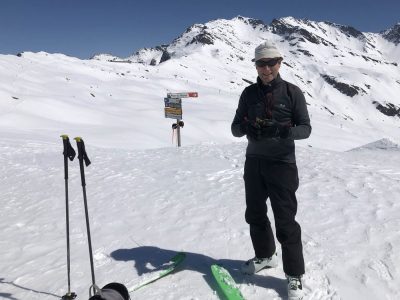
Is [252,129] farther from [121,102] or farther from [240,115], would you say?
[121,102]

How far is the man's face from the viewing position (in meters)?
3.77

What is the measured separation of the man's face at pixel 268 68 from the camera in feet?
12.4

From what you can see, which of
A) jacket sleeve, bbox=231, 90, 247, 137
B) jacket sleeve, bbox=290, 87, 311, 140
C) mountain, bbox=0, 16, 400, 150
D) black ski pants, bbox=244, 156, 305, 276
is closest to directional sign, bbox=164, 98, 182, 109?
mountain, bbox=0, 16, 400, 150

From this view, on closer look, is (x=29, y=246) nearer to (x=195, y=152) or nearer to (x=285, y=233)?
(x=285, y=233)

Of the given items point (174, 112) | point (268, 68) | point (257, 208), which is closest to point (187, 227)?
point (257, 208)

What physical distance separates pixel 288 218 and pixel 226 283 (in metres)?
0.99

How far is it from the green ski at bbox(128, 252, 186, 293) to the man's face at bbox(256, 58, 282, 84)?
7.92ft

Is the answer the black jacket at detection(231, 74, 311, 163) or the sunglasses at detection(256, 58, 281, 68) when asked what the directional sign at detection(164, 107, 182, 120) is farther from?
the sunglasses at detection(256, 58, 281, 68)

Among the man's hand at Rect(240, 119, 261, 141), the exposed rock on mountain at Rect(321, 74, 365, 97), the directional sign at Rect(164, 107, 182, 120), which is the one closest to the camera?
the man's hand at Rect(240, 119, 261, 141)

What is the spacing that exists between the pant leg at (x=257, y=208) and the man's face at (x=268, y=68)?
0.84 metres

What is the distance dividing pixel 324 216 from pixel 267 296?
2581 mm

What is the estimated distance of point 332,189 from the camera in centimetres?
766

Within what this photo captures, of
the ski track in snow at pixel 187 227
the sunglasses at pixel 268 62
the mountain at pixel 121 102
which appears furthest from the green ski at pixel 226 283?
the mountain at pixel 121 102

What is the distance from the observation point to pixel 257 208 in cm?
418
